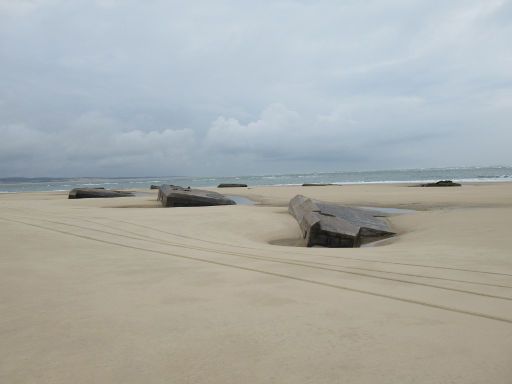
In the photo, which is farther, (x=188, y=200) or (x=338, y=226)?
(x=188, y=200)

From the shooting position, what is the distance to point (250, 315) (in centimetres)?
233

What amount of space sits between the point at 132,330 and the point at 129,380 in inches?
20.6

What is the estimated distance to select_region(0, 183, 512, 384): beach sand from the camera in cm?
167

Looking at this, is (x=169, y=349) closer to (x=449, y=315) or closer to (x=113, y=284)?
(x=113, y=284)

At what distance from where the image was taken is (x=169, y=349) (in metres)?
1.85

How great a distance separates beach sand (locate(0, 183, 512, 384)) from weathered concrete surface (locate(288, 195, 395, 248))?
168cm

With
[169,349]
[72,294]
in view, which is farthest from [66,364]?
[72,294]

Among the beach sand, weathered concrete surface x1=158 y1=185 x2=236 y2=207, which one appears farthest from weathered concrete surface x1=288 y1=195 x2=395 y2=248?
weathered concrete surface x1=158 y1=185 x2=236 y2=207

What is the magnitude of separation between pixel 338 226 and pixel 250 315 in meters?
4.82

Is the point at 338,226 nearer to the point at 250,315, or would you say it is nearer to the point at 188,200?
the point at 250,315

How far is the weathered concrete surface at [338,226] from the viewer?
657 centimetres

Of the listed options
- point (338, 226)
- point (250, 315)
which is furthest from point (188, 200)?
point (250, 315)

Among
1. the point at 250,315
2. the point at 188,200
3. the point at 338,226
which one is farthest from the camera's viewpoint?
the point at 188,200

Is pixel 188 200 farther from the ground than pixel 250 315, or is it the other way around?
pixel 188 200
